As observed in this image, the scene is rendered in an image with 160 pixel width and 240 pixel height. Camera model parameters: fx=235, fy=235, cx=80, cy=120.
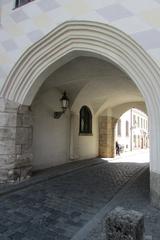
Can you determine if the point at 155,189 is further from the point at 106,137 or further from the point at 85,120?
the point at 106,137

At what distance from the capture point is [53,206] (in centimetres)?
337

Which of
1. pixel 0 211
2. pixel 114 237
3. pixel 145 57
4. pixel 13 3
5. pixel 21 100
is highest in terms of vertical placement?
pixel 13 3

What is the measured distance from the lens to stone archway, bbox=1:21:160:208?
3.47 m

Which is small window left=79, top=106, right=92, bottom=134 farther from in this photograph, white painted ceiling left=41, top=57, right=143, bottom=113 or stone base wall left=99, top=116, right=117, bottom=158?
stone base wall left=99, top=116, right=117, bottom=158

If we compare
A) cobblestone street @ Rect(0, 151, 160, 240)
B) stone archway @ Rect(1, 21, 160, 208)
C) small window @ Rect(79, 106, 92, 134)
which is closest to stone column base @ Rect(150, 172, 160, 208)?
stone archway @ Rect(1, 21, 160, 208)

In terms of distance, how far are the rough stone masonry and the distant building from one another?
42.0 ft

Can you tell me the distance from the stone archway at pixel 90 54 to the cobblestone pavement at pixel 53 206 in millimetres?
958

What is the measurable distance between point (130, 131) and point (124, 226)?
1811cm

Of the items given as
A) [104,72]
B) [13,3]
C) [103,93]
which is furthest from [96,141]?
[13,3]

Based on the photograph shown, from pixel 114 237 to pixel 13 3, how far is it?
16.7 ft

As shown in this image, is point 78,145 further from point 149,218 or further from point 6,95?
point 149,218

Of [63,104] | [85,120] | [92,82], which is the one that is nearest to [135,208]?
[63,104]

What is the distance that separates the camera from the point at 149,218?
9.43ft

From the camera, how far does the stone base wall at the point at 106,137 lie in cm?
1081
